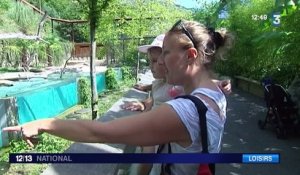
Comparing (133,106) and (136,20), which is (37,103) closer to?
(136,20)

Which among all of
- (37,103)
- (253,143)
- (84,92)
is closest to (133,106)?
(253,143)

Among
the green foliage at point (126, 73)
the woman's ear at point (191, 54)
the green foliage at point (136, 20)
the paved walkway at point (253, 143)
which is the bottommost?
the paved walkway at point (253, 143)

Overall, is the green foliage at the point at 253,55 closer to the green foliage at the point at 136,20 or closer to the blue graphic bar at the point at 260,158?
the green foliage at the point at 136,20

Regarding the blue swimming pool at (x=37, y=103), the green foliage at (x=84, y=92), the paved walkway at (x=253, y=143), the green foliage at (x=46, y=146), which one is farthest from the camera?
the green foliage at (x=84, y=92)

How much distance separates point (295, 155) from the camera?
6.22 m

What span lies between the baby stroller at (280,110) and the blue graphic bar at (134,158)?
6350 millimetres

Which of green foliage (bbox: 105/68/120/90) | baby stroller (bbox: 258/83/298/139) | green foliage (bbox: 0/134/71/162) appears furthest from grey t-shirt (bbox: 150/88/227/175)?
green foliage (bbox: 105/68/120/90)

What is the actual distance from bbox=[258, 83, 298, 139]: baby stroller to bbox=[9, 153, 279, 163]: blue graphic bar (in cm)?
635

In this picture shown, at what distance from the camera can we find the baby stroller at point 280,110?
742 centimetres

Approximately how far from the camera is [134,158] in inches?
50.6

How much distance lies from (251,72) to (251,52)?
2.64ft

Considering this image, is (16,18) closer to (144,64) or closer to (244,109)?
(144,64)

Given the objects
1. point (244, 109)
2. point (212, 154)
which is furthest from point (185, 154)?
point (244, 109)

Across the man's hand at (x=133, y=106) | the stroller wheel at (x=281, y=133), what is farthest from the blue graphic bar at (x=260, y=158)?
the stroller wheel at (x=281, y=133)
